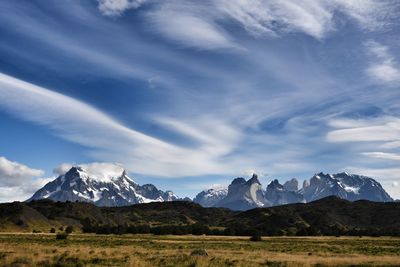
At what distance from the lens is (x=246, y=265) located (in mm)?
41406

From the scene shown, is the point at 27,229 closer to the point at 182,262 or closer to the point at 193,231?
the point at 193,231

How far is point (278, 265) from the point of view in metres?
41.8

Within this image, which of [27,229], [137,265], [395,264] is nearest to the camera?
[137,265]

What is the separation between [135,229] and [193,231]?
2206 centimetres

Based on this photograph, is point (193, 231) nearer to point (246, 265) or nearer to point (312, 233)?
point (312, 233)

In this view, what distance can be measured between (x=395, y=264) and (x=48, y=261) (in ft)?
106

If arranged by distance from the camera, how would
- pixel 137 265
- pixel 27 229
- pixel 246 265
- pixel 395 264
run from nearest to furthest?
1. pixel 137 265
2. pixel 246 265
3. pixel 395 264
4. pixel 27 229

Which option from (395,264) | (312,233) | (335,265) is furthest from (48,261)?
(312,233)

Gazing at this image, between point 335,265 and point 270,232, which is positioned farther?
point 270,232

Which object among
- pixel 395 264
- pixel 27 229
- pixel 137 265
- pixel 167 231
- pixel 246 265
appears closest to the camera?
pixel 137 265

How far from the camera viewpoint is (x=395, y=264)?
44750 millimetres

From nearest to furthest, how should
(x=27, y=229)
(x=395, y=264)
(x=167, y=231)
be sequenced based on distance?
(x=395, y=264) → (x=167, y=231) → (x=27, y=229)

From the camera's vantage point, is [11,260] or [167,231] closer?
[11,260]

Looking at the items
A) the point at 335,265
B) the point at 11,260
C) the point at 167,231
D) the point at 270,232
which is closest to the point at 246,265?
the point at 335,265
